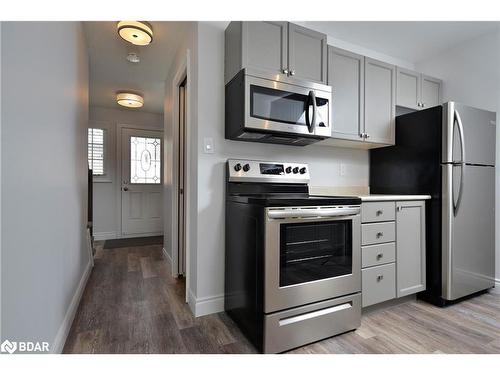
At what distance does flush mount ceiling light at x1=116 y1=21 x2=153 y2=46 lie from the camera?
87.0 inches

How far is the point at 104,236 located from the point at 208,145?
3851 millimetres

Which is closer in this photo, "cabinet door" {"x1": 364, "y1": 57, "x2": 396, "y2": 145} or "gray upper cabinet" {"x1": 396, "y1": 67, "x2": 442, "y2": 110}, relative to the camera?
"cabinet door" {"x1": 364, "y1": 57, "x2": 396, "y2": 145}

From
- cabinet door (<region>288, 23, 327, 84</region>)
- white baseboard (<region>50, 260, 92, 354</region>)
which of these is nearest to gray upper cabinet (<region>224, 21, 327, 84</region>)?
cabinet door (<region>288, 23, 327, 84</region>)

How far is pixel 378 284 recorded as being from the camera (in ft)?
6.40

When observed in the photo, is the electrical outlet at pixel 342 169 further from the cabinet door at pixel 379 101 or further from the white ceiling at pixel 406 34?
the white ceiling at pixel 406 34

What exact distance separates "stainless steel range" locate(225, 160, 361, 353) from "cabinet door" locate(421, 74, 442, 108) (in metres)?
1.84

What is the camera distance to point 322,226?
64.4 inches

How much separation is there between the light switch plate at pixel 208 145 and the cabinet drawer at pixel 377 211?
47.7 inches

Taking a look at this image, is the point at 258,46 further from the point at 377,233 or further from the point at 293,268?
the point at 377,233

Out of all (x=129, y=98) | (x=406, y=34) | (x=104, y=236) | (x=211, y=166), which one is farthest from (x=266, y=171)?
(x=104, y=236)

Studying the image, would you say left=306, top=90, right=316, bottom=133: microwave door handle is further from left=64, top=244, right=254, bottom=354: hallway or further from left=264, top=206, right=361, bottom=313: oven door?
left=64, top=244, right=254, bottom=354: hallway

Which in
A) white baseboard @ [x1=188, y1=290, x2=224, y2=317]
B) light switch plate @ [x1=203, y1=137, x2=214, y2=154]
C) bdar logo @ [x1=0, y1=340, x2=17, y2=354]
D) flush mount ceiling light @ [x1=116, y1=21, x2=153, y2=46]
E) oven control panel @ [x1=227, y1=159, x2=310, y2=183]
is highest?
flush mount ceiling light @ [x1=116, y1=21, x2=153, y2=46]
